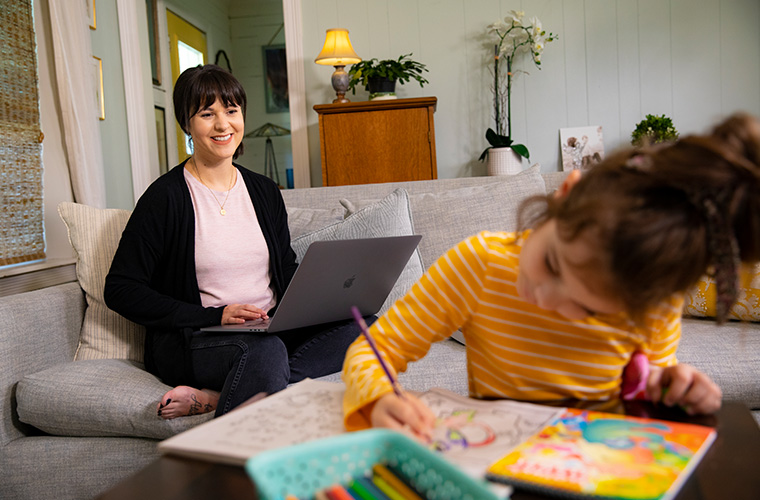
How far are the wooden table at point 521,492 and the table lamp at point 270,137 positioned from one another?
209 inches

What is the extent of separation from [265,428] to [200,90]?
1380mm

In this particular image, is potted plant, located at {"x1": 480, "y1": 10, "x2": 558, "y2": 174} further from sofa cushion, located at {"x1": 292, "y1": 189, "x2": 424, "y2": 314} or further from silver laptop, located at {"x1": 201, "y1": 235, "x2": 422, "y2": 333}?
silver laptop, located at {"x1": 201, "y1": 235, "x2": 422, "y2": 333}

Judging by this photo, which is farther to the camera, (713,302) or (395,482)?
(713,302)

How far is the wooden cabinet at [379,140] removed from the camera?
125 inches

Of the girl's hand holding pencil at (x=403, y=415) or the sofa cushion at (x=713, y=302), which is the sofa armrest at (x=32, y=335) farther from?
the sofa cushion at (x=713, y=302)

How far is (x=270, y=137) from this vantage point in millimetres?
Answer: 5922

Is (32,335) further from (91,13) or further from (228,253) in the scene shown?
(91,13)

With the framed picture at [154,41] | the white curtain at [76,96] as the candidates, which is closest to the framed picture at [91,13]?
the white curtain at [76,96]

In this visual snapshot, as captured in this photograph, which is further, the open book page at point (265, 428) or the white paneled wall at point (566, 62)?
the white paneled wall at point (566, 62)

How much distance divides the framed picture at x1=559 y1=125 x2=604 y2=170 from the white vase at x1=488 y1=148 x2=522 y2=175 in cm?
34

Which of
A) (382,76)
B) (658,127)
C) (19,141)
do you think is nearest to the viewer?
(19,141)

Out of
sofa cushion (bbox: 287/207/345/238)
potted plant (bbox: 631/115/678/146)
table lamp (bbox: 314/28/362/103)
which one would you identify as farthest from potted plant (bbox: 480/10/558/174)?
sofa cushion (bbox: 287/207/345/238)

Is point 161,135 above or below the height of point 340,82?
below

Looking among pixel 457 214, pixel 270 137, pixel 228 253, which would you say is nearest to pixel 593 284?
pixel 228 253
